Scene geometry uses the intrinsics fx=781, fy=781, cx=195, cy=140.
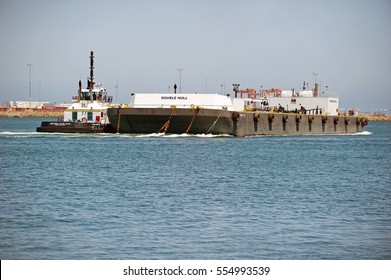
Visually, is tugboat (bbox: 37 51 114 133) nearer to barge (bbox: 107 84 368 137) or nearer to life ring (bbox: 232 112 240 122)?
barge (bbox: 107 84 368 137)

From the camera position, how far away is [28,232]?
1011 inches

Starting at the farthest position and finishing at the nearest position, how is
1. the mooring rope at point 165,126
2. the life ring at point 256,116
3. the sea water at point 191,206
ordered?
the life ring at point 256,116
the mooring rope at point 165,126
the sea water at point 191,206

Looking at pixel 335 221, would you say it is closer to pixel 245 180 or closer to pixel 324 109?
pixel 245 180

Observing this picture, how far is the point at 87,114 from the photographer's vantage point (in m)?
87.6

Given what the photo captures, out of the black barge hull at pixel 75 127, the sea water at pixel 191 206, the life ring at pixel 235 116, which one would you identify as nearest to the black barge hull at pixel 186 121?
the life ring at pixel 235 116

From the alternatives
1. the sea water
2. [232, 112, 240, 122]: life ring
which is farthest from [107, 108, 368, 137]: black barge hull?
the sea water

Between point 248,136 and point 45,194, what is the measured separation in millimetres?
54306

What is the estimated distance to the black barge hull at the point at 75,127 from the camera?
274 ft

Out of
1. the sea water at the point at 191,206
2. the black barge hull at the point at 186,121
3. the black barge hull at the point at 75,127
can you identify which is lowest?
the sea water at the point at 191,206

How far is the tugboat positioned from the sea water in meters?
23.7

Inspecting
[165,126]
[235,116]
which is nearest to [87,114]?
[165,126]

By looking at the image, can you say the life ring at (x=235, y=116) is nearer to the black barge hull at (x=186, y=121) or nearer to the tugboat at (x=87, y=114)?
the black barge hull at (x=186, y=121)

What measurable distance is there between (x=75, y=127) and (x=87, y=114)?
4399mm
